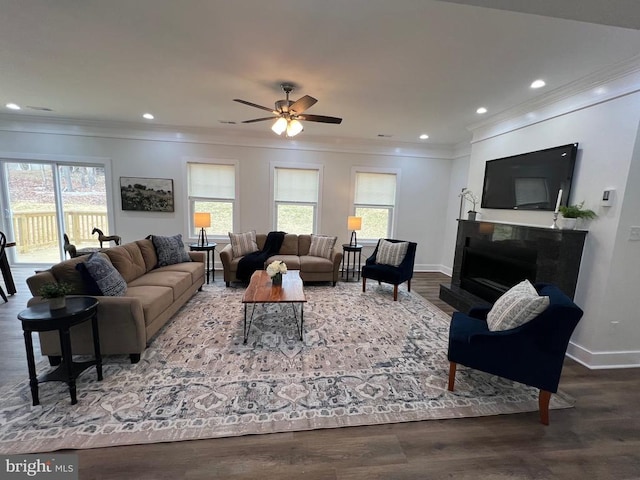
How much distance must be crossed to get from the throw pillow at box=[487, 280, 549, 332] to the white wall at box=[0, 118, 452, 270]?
380 cm

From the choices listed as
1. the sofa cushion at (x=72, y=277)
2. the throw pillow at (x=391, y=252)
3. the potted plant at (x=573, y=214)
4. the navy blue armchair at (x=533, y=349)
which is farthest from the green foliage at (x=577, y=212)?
the sofa cushion at (x=72, y=277)

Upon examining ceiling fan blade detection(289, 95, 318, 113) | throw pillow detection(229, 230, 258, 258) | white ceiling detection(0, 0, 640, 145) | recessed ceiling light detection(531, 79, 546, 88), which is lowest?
throw pillow detection(229, 230, 258, 258)

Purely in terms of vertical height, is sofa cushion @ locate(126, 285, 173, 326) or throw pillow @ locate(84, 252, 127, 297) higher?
throw pillow @ locate(84, 252, 127, 297)

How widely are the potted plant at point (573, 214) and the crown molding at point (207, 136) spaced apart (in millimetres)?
3328

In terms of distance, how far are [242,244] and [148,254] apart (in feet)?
4.80

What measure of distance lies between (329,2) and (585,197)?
9.94 feet

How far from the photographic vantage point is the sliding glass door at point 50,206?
4914 mm

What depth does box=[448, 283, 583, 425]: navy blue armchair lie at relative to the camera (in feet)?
5.81

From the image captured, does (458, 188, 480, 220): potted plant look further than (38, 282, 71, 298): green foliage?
Yes

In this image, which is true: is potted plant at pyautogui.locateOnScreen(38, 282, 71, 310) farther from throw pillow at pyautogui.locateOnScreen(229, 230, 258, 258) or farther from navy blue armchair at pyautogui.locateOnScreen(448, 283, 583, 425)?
navy blue armchair at pyautogui.locateOnScreen(448, 283, 583, 425)

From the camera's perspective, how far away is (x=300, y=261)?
4.62 metres

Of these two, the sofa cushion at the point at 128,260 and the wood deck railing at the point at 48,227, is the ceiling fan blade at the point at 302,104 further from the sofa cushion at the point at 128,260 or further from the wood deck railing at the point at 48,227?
the wood deck railing at the point at 48,227

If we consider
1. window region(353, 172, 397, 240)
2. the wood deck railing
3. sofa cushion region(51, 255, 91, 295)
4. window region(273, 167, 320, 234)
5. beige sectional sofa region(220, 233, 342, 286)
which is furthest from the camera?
window region(353, 172, 397, 240)

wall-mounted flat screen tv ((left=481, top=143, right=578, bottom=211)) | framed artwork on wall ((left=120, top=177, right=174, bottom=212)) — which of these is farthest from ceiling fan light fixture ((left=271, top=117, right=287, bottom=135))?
framed artwork on wall ((left=120, top=177, right=174, bottom=212))
